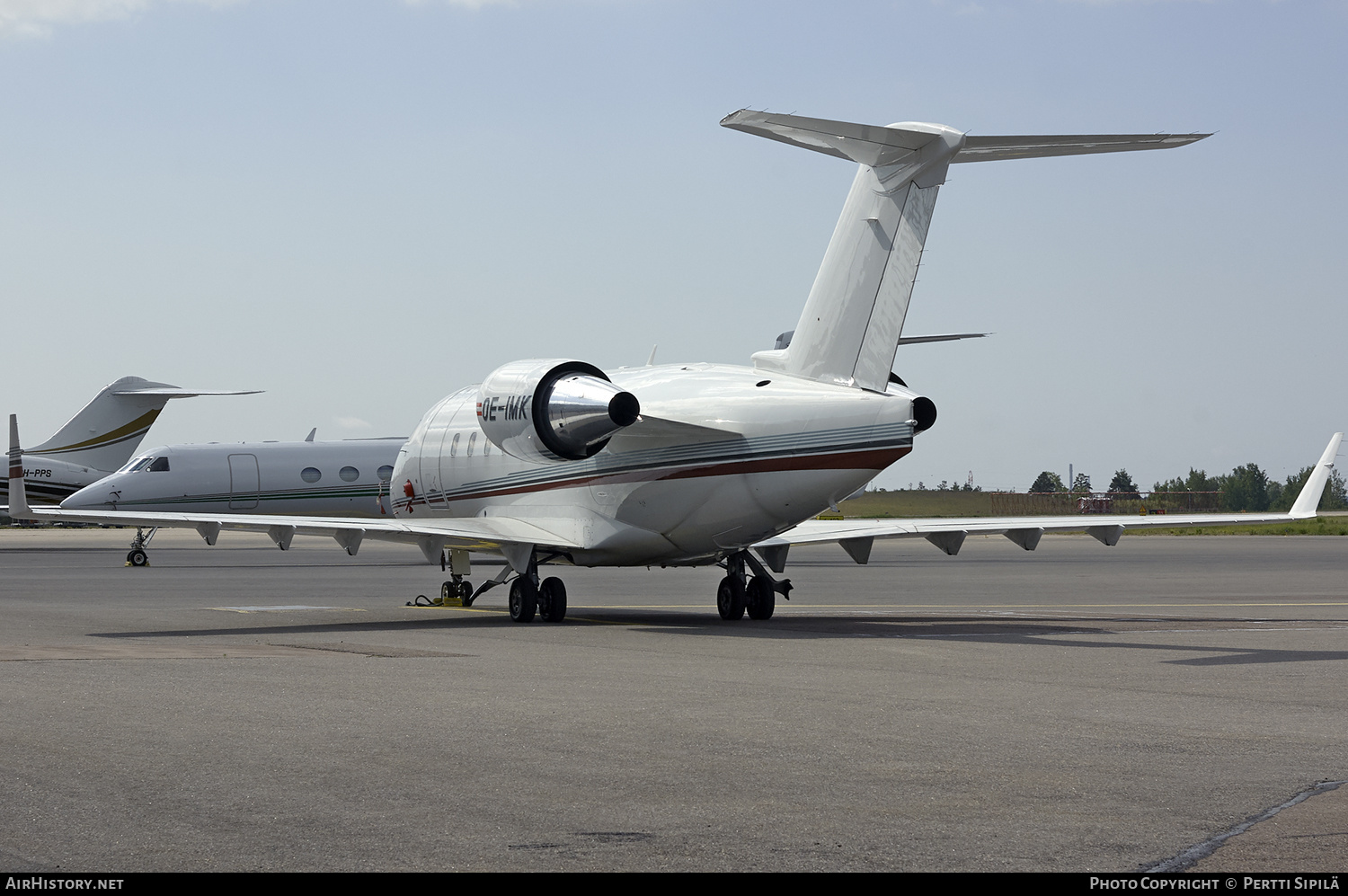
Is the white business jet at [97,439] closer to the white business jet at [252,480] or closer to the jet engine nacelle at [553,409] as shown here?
the white business jet at [252,480]

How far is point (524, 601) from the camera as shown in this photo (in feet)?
66.0

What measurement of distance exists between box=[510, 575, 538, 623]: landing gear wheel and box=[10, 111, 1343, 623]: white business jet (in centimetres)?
3

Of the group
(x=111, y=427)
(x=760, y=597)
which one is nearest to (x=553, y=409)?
(x=760, y=597)

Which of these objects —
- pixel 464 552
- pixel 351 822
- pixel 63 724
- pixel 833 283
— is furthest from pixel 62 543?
pixel 351 822

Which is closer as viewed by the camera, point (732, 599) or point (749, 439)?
point (749, 439)

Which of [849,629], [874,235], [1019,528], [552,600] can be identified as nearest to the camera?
[874,235]

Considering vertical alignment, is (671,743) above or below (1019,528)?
below

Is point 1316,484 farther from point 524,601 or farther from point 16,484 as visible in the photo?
point 16,484

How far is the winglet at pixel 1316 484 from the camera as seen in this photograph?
68.6ft

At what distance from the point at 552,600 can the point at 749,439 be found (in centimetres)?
404

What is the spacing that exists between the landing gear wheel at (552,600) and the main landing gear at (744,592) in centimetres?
236

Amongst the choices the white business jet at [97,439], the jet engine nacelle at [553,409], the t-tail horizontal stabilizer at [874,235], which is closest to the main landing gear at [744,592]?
the jet engine nacelle at [553,409]

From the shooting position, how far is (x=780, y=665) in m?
14.1
